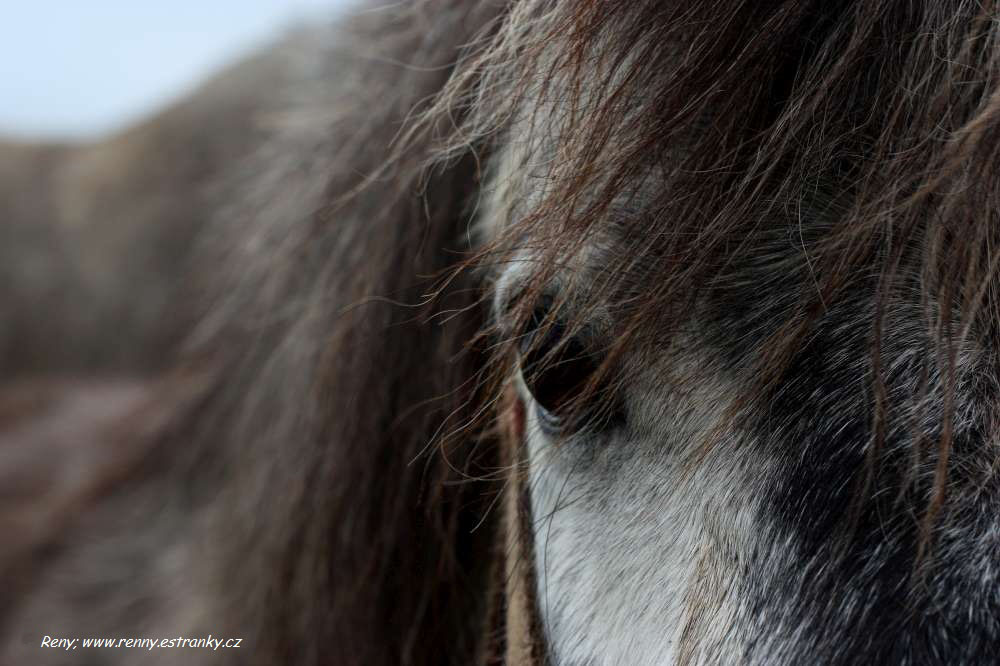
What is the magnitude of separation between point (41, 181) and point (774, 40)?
2446 mm

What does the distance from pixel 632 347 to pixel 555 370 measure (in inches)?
3.0

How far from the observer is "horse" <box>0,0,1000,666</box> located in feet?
1.57

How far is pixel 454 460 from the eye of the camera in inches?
33.0

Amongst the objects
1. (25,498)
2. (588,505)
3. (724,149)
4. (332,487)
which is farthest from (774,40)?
(25,498)

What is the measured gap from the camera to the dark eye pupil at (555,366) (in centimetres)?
62

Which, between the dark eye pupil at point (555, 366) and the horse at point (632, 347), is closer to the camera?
the horse at point (632, 347)

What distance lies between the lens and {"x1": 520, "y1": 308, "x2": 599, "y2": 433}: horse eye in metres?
0.61

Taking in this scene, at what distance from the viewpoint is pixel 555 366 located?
620 millimetres

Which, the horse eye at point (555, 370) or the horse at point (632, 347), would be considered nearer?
the horse at point (632, 347)

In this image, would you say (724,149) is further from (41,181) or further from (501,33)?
(41,181)

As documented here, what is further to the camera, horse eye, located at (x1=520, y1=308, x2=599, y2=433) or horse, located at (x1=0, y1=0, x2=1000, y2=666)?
horse eye, located at (x1=520, y1=308, x2=599, y2=433)

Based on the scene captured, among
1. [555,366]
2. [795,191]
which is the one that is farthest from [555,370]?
[795,191]

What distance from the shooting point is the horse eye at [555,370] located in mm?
615

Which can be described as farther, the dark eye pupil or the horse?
the dark eye pupil
